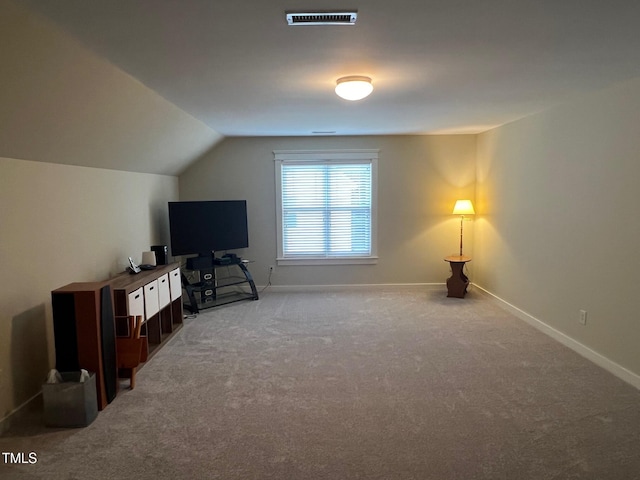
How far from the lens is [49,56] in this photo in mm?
2203

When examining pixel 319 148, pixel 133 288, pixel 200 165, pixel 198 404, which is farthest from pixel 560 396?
pixel 200 165

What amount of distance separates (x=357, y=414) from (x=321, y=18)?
94.9 inches

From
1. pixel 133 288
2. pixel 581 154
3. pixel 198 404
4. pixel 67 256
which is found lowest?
pixel 198 404

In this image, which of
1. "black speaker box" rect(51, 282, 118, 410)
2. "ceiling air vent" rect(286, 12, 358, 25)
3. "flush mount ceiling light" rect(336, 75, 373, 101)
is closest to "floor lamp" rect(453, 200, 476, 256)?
"flush mount ceiling light" rect(336, 75, 373, 101)

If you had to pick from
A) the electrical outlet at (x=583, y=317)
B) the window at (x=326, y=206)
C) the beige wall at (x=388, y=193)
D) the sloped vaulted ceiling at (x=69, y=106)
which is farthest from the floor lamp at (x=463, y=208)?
the sloped vaulted ceiling at (x=69, y=106)

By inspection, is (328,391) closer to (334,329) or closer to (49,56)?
(334,329)

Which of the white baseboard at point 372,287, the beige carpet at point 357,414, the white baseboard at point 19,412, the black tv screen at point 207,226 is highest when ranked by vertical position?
the black tv screen at point 207,226

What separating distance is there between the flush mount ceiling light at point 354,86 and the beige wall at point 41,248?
2.27 m

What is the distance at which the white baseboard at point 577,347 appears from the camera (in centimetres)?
325

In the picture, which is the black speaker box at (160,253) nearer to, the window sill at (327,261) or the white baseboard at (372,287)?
the window sill at (327,261)

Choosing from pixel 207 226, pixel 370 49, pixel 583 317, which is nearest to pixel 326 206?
pixel 207 226

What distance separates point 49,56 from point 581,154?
13.4 feet

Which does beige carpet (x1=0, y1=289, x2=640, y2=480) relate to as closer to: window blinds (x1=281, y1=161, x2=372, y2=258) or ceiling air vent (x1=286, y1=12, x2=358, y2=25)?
window blinds (x1=281, y1=161, x2=372, y2=258)

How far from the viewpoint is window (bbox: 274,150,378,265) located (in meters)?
6.18
